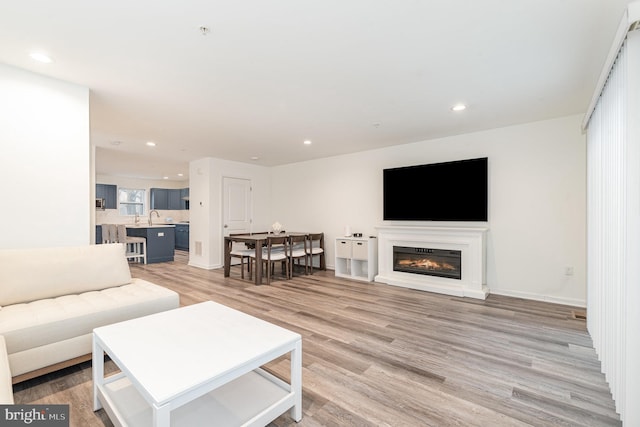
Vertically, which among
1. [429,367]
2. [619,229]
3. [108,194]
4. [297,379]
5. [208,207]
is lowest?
[429,367]

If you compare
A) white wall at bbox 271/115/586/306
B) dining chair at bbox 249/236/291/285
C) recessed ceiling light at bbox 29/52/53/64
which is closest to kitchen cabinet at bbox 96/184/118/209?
dining chair at bbox 249/236/291/285

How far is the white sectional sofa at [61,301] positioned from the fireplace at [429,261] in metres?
3.49

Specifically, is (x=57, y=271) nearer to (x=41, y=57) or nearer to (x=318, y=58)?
(x=41, y=57)

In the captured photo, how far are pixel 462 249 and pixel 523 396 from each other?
2578mm

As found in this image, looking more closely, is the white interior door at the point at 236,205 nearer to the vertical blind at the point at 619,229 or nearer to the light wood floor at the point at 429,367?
the light wood floor at the point at 429,367

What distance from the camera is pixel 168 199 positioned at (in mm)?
→ 10086

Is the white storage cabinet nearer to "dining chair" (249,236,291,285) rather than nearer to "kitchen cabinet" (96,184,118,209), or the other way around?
"dining chair" (249,236,291,285)

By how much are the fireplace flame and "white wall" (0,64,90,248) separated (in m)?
4.29

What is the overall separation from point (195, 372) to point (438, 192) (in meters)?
4.26

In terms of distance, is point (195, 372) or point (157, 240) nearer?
point (195, 372)

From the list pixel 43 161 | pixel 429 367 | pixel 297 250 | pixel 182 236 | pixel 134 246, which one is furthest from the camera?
pixel 182 236

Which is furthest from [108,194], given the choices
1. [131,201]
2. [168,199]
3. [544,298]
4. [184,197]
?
[544,298]

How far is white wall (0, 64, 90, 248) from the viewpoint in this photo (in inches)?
98.1

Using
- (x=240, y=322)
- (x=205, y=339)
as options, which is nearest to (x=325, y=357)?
(x=240, y=322)
